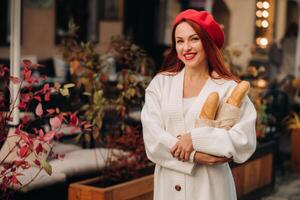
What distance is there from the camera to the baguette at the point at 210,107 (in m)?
3.60

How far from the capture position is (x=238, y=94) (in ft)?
12.0

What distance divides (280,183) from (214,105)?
16.7ft

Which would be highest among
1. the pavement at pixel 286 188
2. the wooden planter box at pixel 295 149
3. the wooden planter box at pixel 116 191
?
the wooden planter box at pixel 116 191

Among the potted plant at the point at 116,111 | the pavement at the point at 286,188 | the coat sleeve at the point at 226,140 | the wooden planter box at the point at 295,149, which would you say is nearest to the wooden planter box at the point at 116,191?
the potted plant at the point at 116,111

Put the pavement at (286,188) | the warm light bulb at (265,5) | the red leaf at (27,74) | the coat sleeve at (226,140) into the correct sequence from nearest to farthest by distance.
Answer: the coat sleeve at (226,140) < the red leaf at (27,74) < the pavement at (286,188) < the warm light bulb at (265,5)

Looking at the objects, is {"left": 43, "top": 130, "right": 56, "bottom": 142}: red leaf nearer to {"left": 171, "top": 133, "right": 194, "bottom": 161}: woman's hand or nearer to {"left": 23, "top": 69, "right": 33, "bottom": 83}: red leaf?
{"left": 23, "top": 69, "right": 33, "bottom": 83}: red leaf

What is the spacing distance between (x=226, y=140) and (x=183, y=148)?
231mm

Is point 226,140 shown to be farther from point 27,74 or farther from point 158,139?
point 27,74

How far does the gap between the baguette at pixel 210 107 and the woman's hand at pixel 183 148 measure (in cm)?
14

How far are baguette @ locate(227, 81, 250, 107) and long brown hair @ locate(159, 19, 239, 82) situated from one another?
0.15 meters

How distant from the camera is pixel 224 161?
3623 mm

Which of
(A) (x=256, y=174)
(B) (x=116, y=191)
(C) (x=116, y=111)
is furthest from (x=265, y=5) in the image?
(B) (x=116, y=191)

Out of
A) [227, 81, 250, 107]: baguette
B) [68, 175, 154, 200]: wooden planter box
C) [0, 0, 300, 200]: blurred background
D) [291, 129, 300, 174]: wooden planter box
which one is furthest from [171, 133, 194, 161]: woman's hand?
[291, 129, 300, 174]: wooden planter box

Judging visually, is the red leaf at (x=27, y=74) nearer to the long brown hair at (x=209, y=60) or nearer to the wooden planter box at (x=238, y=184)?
the long brown hair at (x=209, y=60)
